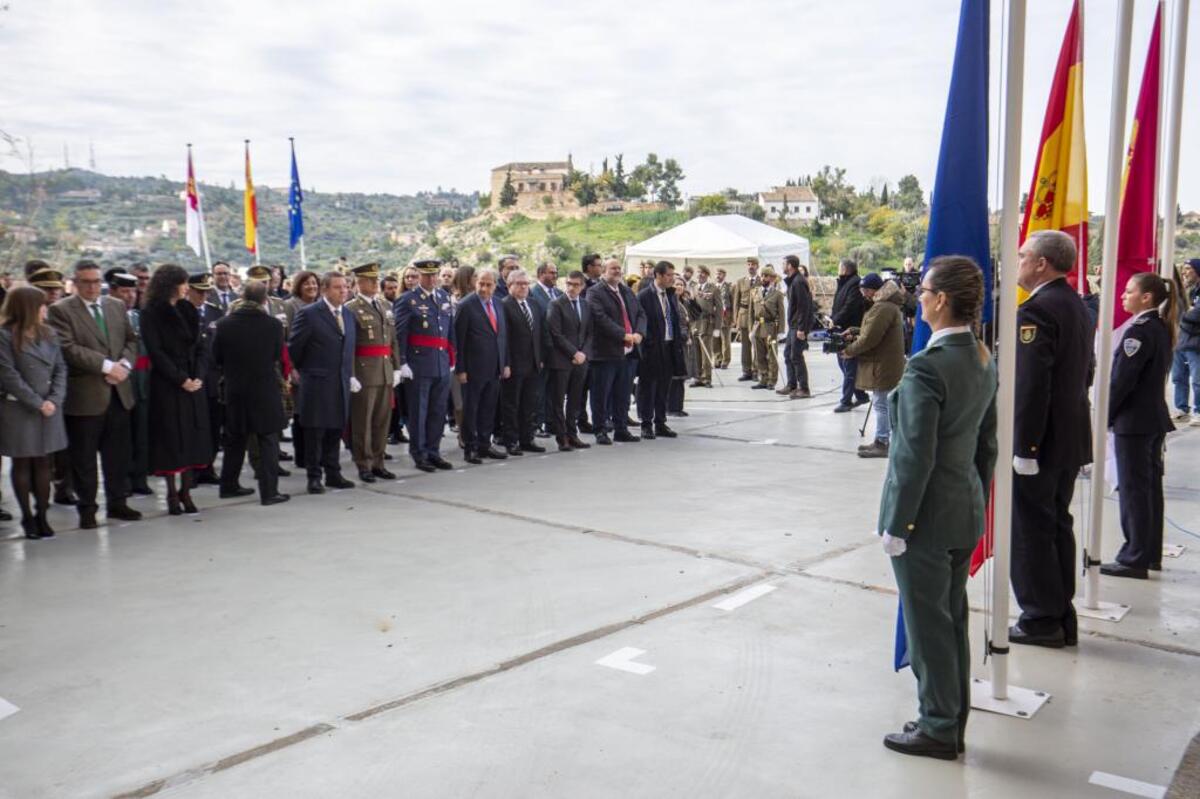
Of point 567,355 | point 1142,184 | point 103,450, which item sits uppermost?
point 1142,184

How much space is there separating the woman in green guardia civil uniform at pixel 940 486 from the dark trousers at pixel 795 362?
11144mm

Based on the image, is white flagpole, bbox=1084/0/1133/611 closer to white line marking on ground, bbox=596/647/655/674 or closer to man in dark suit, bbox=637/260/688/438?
white line marking on ground, bbox=596/647/655/674

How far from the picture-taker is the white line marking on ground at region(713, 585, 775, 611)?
206 inches

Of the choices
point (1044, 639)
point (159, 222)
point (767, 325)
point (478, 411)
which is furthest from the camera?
point (159, 222)

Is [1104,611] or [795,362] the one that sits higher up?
[795,362]

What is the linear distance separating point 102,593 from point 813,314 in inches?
433

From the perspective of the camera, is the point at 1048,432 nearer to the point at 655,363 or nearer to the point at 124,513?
the point at 124,513

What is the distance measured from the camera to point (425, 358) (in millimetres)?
9250

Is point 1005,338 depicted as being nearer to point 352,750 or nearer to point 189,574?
point 352,750

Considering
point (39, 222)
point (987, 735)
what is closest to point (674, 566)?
point (987, 735)

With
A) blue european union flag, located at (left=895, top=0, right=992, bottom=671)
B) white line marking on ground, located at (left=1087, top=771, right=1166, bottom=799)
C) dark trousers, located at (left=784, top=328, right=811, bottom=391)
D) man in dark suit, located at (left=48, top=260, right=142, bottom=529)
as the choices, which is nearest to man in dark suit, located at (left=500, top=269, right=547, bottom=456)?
man in dark suit, located at (left=48, top=260, right=142, bottom=529)

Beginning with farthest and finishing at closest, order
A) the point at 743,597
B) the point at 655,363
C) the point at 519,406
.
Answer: the point at 655,363 → the point at 519,406 → the point at 743,597

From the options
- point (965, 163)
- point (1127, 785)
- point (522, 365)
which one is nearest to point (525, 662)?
point (1127, 785)

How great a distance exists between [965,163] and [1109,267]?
5.21 ft
